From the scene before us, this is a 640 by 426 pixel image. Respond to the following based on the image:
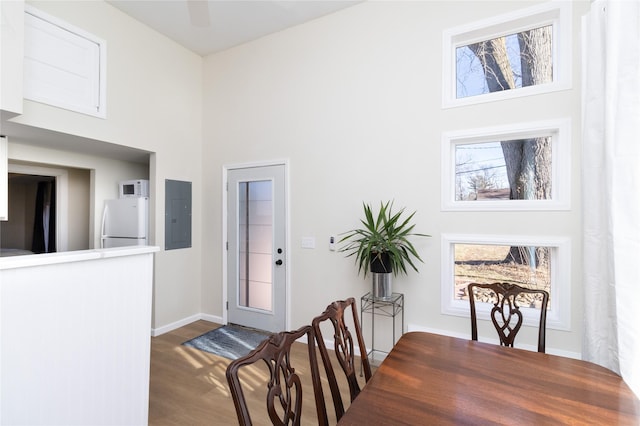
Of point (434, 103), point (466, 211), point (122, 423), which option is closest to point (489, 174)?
point (466, 211)

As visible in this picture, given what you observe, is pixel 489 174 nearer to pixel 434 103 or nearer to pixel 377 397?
pixel 434 103

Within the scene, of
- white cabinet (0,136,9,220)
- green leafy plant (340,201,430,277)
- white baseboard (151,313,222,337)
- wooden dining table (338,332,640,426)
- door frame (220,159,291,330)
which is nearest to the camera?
wooden dining table (338,332,640,426)

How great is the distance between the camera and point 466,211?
2.79m

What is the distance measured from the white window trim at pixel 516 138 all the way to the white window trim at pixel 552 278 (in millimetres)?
256

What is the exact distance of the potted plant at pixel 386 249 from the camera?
2.80 metres

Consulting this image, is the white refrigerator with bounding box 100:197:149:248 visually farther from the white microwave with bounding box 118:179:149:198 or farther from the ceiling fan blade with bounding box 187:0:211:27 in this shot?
the ceiling fan blade with bounding box 187:0:211:27

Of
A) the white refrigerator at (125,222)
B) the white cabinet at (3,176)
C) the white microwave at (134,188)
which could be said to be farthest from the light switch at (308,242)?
the white cabinet at (3,176)

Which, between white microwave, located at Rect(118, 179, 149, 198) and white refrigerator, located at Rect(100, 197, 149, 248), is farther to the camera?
white microwave, located at Rect(118, 179, 149, 198)

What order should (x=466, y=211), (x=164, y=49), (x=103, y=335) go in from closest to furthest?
1. (x=103, y=335)
2. (x=466, y=211)
3. (x=164, y=49)

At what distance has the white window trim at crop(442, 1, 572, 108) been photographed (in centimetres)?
247

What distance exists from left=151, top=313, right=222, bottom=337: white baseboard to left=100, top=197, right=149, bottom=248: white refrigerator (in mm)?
1083

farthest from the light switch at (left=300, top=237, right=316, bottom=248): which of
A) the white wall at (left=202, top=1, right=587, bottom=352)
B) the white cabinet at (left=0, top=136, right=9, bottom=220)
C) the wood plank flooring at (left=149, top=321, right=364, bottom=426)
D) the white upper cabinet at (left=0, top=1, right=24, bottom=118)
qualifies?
the white cabinet at (left=0, top=136, right=9, bottom=220)

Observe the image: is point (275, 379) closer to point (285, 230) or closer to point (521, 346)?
point (521, 346)

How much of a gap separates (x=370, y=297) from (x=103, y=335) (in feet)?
7.06
